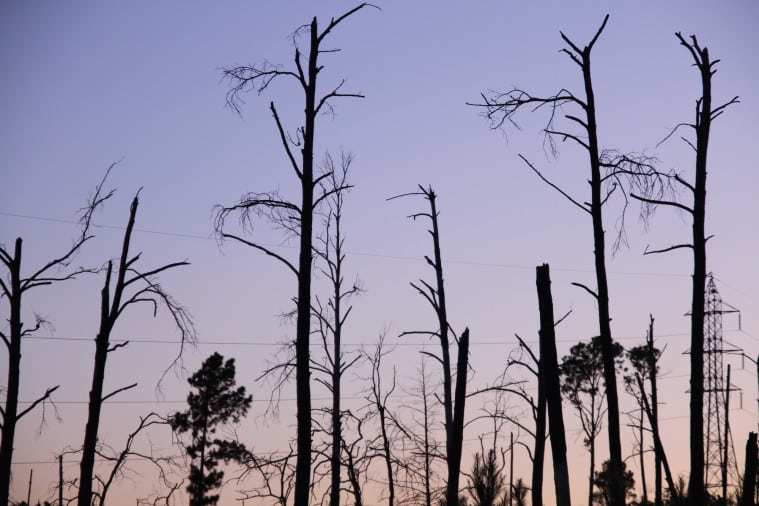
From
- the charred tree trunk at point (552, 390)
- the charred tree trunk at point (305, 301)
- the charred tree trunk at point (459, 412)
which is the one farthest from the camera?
the charred tree trunk at point (459, 412)

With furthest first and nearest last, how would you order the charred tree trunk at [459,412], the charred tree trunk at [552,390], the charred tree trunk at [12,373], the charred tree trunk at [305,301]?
the charred tree trunk at [459,412], the charred tree trunk at [12,373], the charred tree trunk at [552,390], the charred tree trunk at [305,301]

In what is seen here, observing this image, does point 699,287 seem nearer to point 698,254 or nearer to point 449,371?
point 698,254

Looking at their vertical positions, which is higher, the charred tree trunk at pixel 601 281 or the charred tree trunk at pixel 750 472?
the charred tree trunk at pixel 601 281

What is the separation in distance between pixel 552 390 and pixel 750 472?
764 centimetres

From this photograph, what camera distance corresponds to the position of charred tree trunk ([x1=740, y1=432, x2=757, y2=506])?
66.9 ft

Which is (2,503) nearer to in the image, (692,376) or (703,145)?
(692,376)

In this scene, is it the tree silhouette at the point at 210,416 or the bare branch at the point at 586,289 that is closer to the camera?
the bare branch at the point at 586,289

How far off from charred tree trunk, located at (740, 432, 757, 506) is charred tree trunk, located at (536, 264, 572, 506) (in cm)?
718

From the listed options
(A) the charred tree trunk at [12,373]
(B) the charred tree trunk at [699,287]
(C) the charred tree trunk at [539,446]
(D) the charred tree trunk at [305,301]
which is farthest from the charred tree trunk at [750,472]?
(A) the charred tree trunk at [12,373]

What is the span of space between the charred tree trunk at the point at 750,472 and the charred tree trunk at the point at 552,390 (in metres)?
7.18

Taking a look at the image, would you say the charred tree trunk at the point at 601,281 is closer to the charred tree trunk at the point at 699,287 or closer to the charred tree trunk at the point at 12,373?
the charred tree trunk at the point at 699,287

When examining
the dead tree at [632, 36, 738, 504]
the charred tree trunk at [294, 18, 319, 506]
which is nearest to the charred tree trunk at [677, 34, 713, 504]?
the dead tree at [632, 36, 738, 504]

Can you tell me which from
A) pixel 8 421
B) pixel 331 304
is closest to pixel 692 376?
pixel 8 421

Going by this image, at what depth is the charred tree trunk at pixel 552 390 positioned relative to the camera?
1499 centimetres
